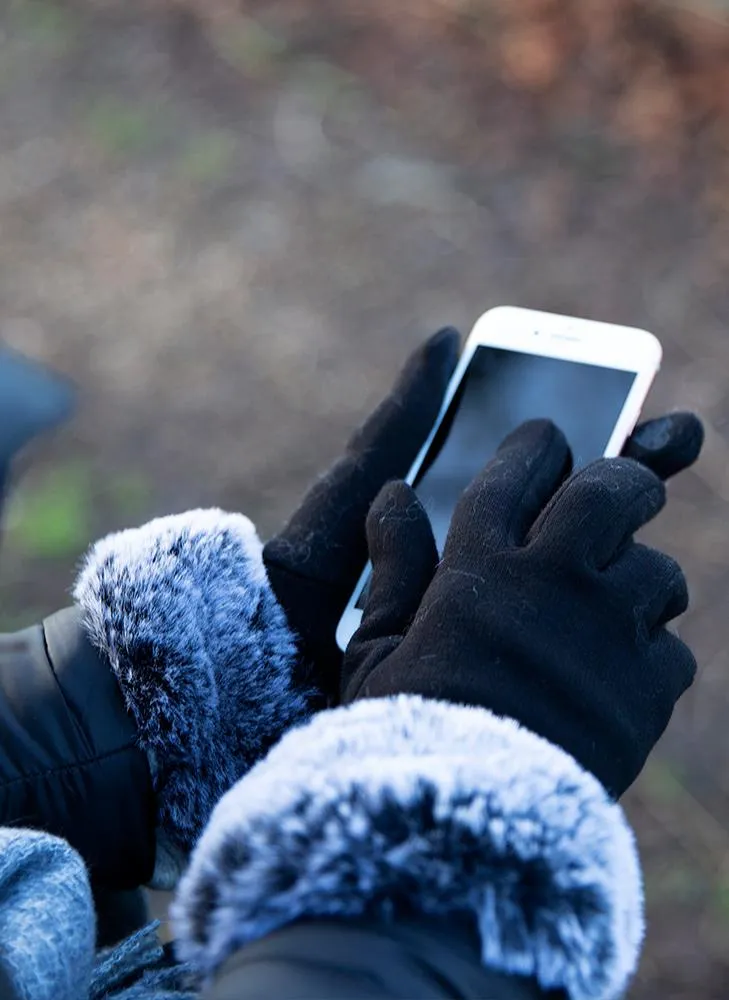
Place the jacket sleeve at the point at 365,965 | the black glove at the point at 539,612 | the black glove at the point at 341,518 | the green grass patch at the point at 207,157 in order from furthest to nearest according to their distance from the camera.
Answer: the green grass patch at the point at 207,157
the black glove at the point at 341,518
the black glove at the point at 539,612
the jacket sleeve at the point at 365,965

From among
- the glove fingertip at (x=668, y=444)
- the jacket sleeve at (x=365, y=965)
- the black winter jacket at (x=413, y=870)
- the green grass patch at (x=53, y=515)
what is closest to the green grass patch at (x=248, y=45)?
the green grass patch at (x=53, y=515)

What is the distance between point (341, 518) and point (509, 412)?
0.21 meters

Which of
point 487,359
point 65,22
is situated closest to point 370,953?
point 487,359

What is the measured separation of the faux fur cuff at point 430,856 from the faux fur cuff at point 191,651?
221 millimetres

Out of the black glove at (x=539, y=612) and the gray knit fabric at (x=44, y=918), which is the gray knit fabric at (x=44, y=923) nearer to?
the gray knit fabric at (x=44, y=918)

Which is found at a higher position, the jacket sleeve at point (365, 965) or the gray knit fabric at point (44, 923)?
the jacket sleeve at point (365, 965)

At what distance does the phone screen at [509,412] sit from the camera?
3.29 feet

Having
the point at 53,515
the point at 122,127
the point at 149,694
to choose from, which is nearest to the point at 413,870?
the point at 149,694

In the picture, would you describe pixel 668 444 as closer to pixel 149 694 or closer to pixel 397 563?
pixel 397 563

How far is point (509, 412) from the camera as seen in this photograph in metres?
1.03

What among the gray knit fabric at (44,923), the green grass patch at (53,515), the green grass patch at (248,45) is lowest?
the green grass patch at (53,515)

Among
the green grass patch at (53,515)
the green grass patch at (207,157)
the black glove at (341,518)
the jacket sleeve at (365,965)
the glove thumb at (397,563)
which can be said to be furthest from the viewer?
the green grass patch at (207,157)

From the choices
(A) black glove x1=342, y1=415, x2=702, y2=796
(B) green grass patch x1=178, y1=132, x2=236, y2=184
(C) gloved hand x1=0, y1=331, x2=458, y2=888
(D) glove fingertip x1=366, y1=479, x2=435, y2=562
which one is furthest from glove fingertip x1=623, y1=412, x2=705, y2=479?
(B) green grass patch x1=178, y1=132, x2=236, y2=184

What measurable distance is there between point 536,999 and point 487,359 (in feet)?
2.18
